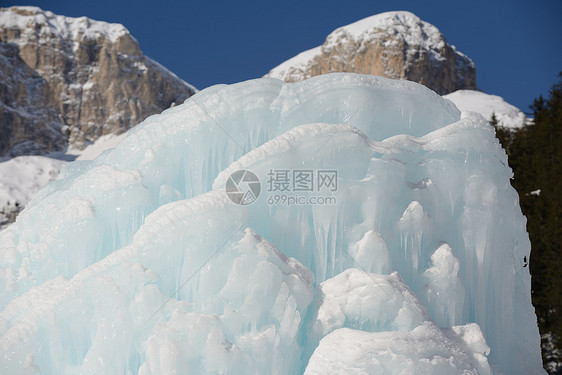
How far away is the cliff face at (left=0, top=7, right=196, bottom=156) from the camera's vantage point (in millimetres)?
88188

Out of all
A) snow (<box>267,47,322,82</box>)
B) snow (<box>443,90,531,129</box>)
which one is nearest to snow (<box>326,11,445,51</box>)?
snow (<box>267,47,322,82</box>)

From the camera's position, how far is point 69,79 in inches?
3693

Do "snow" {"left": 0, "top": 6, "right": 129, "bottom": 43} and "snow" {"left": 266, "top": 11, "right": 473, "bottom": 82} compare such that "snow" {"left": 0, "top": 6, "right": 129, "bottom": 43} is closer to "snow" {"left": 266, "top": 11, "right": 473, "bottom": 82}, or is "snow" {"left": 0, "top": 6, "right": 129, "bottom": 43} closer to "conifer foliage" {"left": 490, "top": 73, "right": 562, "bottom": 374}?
"snow" {"left": 266, "top": 11, "right": 473, "bottom": 82}

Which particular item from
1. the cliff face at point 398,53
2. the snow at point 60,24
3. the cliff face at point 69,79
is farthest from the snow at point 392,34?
the snow at point 60,24

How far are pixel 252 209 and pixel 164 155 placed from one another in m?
1.34

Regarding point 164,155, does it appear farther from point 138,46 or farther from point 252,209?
point 138,46

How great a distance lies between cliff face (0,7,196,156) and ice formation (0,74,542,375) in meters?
87.6

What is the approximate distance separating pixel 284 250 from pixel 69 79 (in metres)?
97.8

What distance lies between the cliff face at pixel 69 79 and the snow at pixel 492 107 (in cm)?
6223

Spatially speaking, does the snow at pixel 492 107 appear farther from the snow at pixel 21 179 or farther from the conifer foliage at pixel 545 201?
the snow at pixel 21 179

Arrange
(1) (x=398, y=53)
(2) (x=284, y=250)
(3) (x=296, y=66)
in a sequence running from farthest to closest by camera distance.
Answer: (3) (x=296, y=66), (1) (x=398, y=53), (2) (x=284, y=250)

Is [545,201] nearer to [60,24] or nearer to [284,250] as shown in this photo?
[284,250]

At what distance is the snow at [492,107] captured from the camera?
114 ft

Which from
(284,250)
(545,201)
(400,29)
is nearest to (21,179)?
(400,29)
